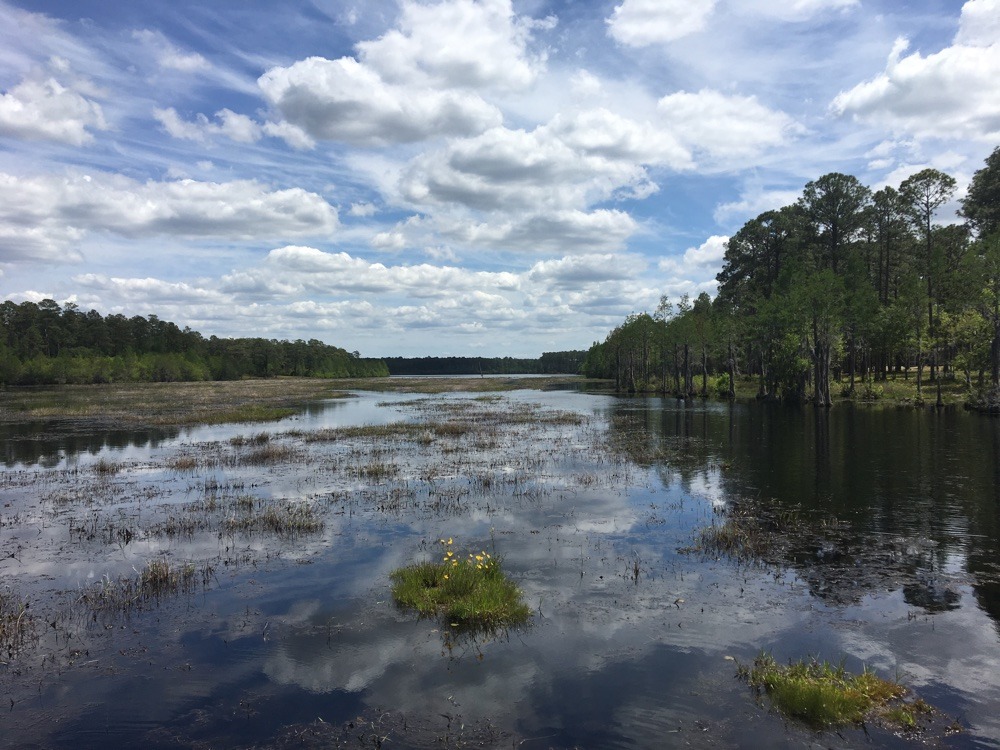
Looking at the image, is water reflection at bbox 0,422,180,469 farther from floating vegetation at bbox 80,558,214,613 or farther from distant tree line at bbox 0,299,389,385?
distant tree line at bbox 0,299,389,385

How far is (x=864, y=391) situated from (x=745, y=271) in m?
31.5

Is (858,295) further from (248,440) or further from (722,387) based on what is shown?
(248,440)

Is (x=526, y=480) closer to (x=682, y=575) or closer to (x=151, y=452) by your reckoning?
(x=682, y=575)

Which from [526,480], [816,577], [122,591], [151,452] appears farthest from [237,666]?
[151,452]

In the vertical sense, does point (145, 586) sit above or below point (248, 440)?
below

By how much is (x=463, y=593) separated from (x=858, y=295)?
233ft

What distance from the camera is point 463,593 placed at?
1418 centimetres

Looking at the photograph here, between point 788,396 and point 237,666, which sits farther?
point 788,396

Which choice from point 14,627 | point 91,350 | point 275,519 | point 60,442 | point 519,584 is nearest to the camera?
point 14,627

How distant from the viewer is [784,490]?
25.8 meters

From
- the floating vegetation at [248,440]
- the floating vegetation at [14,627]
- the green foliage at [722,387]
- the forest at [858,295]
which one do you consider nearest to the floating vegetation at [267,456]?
the floating vegetation at [248,440]

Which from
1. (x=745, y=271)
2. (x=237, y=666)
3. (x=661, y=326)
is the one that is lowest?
(x=237, y=666)

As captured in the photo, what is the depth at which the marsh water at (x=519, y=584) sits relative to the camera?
9.41 metres

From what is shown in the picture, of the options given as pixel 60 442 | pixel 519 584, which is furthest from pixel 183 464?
pixel 519 584
